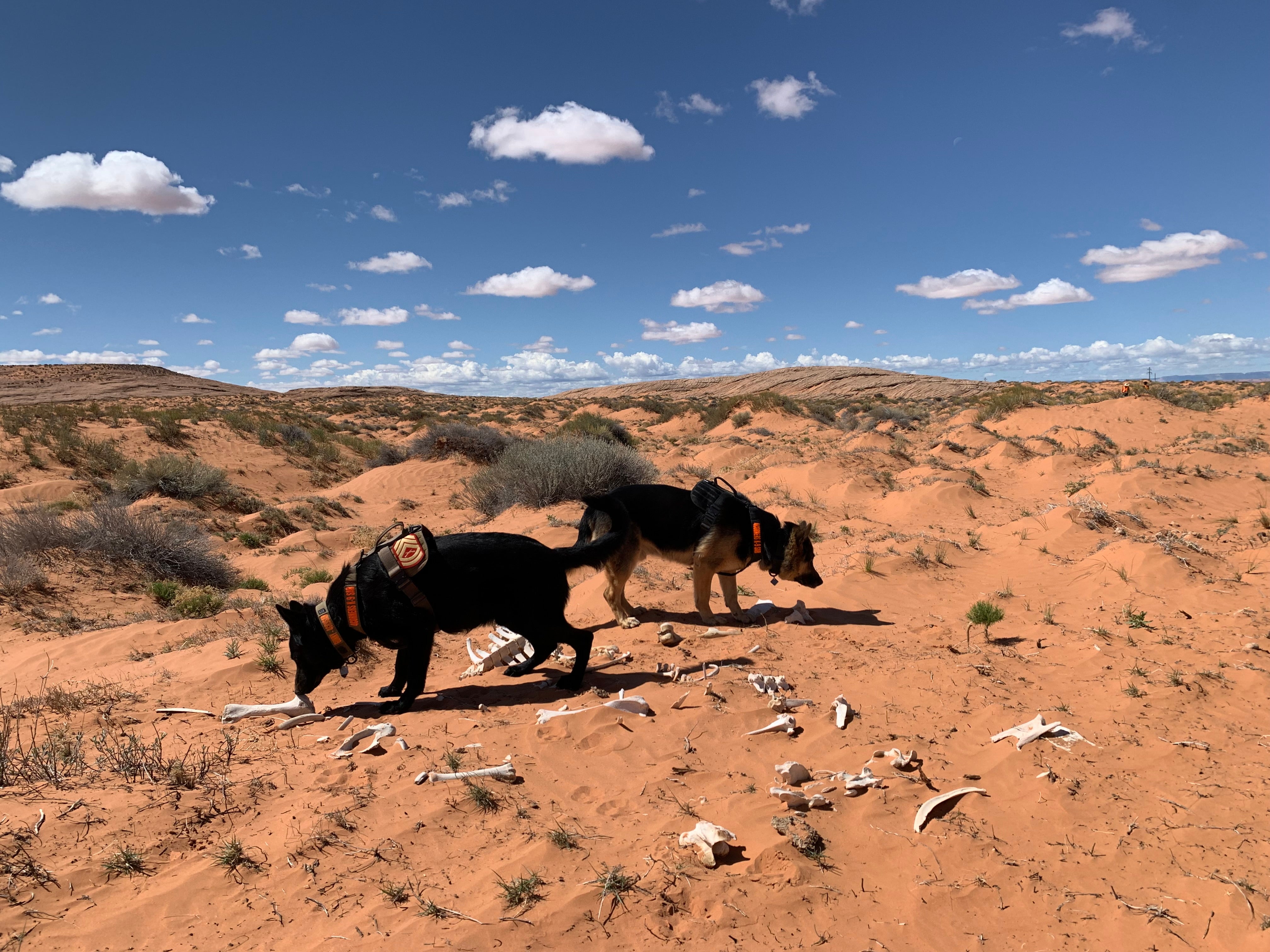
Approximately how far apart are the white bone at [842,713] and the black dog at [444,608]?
1.83 meters

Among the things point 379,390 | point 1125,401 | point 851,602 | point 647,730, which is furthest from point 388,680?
point 379,390

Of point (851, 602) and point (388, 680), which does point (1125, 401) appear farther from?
point (388, 680)

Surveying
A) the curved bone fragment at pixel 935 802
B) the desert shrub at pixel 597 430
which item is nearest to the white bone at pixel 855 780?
the curved bone fragment at pixel 935 802

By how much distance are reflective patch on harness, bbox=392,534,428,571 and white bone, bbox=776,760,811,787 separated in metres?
2.62

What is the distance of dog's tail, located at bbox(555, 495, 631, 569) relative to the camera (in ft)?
17.0

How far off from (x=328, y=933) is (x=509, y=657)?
317 cm

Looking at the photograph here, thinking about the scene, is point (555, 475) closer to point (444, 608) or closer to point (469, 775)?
point (444, 608)

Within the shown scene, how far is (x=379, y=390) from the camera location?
290ft

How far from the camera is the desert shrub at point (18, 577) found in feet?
27.0

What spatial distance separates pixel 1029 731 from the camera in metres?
3.97

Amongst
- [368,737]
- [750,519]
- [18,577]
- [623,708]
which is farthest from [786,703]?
[18,577]

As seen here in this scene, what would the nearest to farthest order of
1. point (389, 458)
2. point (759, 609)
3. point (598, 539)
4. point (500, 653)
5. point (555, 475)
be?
point (500, 653) < point (598, 539) < point (759, 609) < point (555, 475) < point (389, 458)

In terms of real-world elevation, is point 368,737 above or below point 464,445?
below

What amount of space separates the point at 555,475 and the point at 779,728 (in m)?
9.74
